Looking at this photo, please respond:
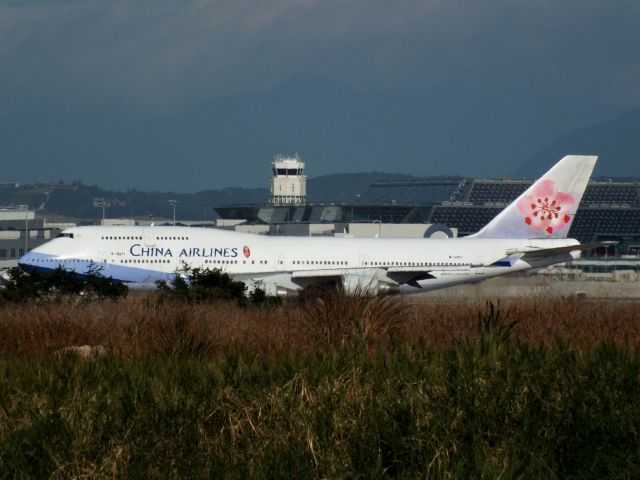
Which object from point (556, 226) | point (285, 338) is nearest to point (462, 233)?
point (556, 226)

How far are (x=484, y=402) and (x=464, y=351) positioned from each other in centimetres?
278

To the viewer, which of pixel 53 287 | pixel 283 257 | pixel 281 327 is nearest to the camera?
pixel 281 327

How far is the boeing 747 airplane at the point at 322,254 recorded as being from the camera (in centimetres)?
4697

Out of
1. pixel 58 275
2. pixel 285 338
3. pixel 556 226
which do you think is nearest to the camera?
pixel 285 338

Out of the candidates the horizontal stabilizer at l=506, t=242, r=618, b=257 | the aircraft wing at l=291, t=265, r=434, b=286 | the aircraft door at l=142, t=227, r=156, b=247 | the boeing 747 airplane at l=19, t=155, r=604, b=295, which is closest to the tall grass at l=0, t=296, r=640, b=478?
the aircraft wing at l=291, t=265, r=434, b=286

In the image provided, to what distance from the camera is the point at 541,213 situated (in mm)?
53062

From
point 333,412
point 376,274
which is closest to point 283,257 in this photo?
point 376,274

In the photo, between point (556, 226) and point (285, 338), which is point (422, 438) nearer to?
point (285, 338)

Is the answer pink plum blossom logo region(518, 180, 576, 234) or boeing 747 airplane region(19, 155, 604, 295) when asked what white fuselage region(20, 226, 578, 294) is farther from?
pink plum blossom logo region(518, 180, 576, 234)

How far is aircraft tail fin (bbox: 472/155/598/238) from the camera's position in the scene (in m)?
53.0

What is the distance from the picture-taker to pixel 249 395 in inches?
555

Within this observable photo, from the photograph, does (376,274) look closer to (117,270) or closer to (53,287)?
(117,270)

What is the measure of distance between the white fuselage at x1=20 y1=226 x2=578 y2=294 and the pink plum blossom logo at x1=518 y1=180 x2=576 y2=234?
1629mm

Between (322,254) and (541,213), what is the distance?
Answer: 1116 cm
